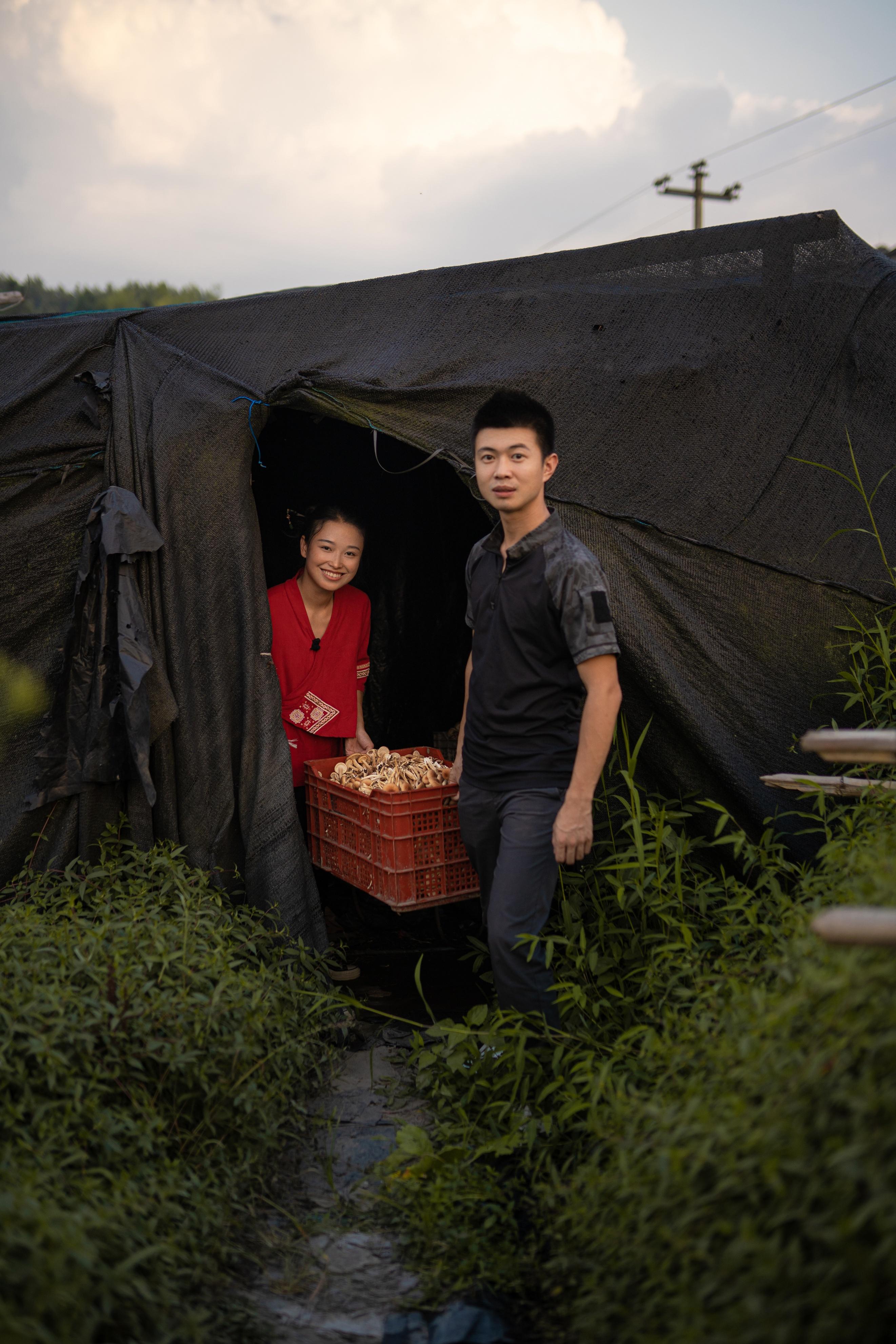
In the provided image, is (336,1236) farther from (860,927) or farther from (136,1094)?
(860,927)

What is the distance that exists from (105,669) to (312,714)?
1110 millimetres

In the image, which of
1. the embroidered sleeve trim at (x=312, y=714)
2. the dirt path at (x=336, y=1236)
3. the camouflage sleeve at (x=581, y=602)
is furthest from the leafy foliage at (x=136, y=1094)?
the camouflage sleeve at (x=581, y=602)

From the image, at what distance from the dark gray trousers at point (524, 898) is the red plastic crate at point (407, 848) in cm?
51

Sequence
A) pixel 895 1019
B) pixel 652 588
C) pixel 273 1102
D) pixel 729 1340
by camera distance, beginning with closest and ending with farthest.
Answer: pixel 729 1340
pixel 895 1019
pixel 273 1102
pixel 652 588

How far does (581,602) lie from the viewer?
343 cm

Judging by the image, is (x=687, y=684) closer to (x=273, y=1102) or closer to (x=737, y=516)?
(x=737, y=516)

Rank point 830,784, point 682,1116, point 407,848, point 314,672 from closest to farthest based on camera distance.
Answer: point 682,1116 < point 830,784 < point 407,848 < point 314,672

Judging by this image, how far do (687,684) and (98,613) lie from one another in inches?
98.9

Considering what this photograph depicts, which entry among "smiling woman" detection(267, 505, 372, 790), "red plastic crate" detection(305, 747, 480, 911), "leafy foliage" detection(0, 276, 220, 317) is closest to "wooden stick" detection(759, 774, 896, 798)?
"red plastic crate" detection(305, 747, 480, 911)

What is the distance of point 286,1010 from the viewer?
3734mm

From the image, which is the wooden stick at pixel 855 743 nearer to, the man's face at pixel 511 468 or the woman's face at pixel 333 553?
the man's face at pixel 511 468

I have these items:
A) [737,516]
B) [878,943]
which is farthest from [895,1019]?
[737,516]

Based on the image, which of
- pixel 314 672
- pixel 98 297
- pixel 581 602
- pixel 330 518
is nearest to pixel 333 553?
pixel 330 518

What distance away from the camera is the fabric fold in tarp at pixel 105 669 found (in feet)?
13.9
